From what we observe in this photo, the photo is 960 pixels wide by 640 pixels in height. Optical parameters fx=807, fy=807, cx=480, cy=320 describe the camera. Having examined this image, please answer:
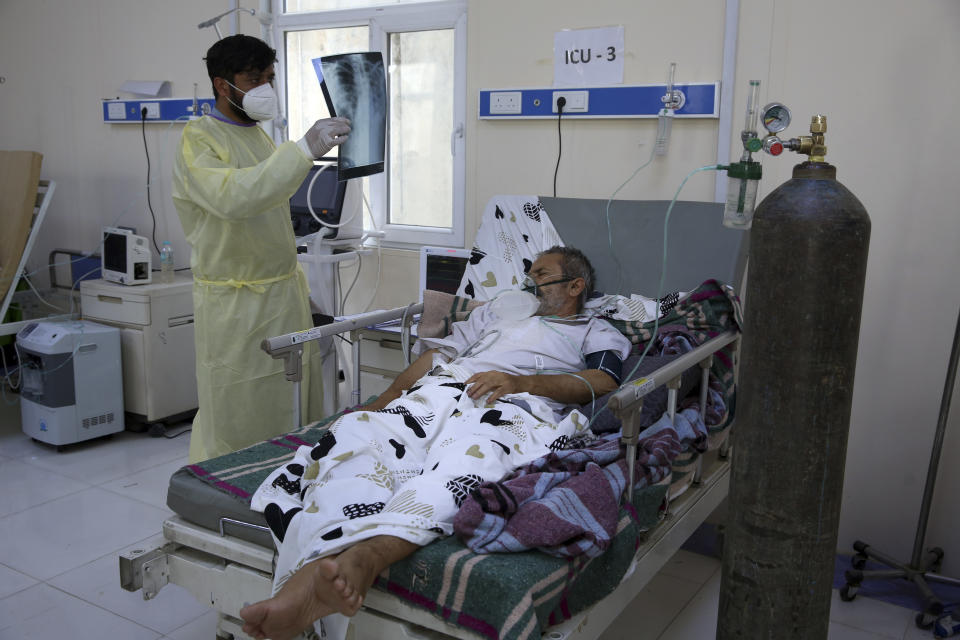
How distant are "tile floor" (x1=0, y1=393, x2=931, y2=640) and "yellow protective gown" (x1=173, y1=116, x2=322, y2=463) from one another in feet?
1.54

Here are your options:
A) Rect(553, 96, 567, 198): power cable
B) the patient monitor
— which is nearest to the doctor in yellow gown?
Rect(553, 96, 567, 198): power cable

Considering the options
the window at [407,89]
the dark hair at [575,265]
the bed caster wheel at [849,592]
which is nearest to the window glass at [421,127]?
the window at [407,89]

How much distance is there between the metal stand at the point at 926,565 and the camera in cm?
228

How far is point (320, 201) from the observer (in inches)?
134

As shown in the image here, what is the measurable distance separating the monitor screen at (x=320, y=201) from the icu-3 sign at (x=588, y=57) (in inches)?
40.4

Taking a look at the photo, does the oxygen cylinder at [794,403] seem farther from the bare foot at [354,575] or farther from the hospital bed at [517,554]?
the bare foot at [354,575]

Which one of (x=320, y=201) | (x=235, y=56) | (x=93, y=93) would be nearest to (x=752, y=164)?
(x=235, y=56)

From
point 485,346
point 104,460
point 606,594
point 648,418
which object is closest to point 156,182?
point 104,460

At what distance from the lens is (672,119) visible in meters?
2.78

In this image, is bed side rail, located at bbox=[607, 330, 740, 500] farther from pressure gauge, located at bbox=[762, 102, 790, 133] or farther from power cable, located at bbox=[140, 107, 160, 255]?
power cable, located at bbox=[140, 107, 160, 255]

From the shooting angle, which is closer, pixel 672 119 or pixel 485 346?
pixel 485 346

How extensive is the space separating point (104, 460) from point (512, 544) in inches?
99.9

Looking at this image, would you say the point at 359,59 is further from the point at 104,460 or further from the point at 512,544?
the point at 104,460

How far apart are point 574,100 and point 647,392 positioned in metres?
1.53
